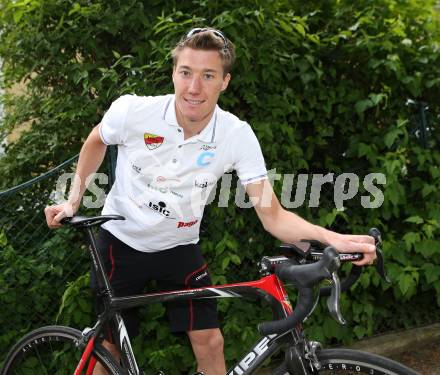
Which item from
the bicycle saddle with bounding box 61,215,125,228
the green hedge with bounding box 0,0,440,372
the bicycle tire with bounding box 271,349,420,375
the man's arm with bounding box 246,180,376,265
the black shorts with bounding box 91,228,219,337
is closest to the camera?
the bicycle tire with bounding box 271,349,420,375

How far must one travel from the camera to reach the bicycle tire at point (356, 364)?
2.11m

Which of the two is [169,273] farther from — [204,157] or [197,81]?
[197,81]

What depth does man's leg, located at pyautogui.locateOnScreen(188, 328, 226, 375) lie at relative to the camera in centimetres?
300

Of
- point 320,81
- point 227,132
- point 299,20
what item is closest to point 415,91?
point 320,81

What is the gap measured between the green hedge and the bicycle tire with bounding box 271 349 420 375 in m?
1.76

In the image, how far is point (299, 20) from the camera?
4.18 metres

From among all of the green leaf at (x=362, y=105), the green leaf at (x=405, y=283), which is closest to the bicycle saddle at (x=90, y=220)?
the green leaf at (x=362, y=105)

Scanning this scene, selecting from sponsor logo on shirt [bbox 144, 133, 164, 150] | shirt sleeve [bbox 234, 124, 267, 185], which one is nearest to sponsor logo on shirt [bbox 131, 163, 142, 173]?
sponsor logo on shirt [bbox 144, 133, 164, 150]

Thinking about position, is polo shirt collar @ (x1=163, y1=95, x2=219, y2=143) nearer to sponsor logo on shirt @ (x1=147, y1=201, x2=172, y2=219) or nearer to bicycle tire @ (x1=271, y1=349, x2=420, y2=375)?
sponsor logo on shirt @ (x1=147, y1=201, x2=172, y2=219)

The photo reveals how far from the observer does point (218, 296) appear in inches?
102

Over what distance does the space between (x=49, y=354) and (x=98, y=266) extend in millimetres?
990

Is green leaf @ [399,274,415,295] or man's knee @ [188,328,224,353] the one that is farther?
green leaf @ [399,274,415,295]

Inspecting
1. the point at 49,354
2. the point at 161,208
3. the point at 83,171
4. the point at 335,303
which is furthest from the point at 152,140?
the point at 49,354

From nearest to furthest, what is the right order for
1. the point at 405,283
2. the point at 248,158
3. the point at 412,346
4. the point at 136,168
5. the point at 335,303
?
the point at 335,303
the point at 248,158
the point at 136,168
the point at 405,283
the point at 412,346
